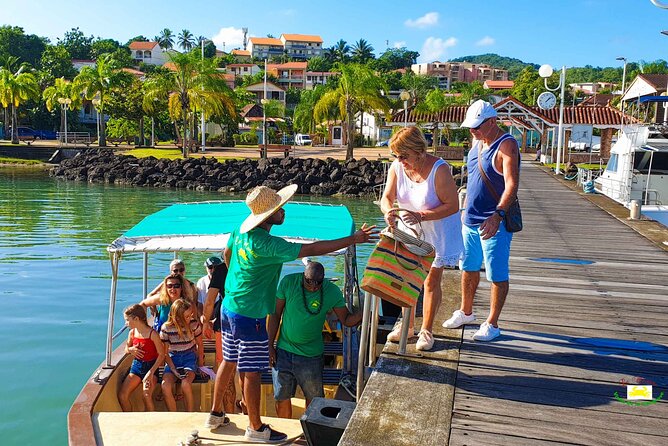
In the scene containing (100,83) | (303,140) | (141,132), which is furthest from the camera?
(303,140)

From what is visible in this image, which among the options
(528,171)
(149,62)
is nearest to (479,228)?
(528,171)

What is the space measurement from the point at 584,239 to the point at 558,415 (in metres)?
8.80

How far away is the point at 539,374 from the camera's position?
522 cm

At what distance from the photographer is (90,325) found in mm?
12945

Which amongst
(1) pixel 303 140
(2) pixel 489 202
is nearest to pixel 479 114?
(2) pixel 489 202

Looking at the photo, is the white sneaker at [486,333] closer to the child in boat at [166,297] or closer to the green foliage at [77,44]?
the child in boat at [166,297]

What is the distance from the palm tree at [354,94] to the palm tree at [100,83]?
2312 cm

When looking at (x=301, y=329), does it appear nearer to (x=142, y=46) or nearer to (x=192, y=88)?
(x=192, y=88)

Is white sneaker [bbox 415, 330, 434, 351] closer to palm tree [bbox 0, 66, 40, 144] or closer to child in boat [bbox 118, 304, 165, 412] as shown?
child in boat [bbox 118, 304, 165, 412]

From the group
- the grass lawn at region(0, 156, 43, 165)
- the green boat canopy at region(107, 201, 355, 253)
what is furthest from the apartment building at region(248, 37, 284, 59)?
the green boat canopy at region(107, 201, 355, 253)

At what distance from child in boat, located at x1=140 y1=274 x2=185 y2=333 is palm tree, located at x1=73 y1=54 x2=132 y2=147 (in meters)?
59.3

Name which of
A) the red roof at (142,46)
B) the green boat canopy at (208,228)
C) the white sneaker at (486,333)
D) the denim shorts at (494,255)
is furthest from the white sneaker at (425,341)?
the red roof at (142,46)

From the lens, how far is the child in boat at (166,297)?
6824 mm

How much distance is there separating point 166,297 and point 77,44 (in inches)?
5695
